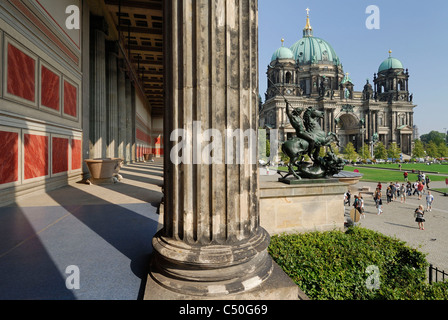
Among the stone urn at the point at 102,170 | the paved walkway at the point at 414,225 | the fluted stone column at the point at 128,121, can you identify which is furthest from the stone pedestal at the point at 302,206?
the fluted stone column at the point at 128,121

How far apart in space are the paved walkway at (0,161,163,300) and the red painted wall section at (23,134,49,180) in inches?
59.2

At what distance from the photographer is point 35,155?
8.69 meters

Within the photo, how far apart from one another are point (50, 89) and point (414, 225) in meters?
18.2

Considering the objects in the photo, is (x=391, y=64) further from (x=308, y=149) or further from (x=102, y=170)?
(x=102, y=170)

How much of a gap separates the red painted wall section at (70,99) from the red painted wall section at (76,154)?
1.39 meters

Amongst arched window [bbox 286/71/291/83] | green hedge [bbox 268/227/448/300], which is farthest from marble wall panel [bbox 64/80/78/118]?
arched window [bbox 286/71/291/83]

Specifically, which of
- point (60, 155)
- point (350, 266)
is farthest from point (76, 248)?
point (60, 155)

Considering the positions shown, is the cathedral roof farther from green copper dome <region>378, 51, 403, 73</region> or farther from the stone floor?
the stone floor

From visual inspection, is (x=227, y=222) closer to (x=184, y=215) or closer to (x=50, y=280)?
(x=184, y=215)

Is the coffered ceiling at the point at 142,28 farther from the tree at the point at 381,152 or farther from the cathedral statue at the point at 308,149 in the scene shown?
the tree at the point at 381,152

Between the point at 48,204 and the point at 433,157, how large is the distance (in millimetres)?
105152

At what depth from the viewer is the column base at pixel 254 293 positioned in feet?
8.85

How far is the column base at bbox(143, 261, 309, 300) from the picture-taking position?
2.70m
